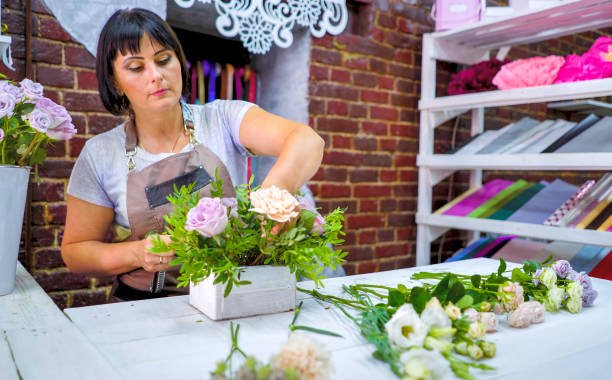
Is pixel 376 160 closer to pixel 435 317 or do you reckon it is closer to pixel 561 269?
pixel 561 269

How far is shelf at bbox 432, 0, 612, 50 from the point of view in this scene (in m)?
2.20

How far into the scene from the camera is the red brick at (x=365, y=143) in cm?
269

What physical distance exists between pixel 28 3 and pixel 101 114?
449 mm

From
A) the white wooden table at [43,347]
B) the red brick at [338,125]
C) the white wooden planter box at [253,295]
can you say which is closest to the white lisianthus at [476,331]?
the white wooden planter box at [253,295]

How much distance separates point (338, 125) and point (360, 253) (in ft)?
2.23

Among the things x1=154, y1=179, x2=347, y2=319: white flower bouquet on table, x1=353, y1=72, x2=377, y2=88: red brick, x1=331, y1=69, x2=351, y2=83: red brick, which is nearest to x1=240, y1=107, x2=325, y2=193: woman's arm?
x1=154, y1=179, x2=347, y2=319: white flower bouquet on table

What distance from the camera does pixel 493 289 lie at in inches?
38.9

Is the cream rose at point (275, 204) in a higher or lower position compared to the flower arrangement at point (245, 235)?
higher

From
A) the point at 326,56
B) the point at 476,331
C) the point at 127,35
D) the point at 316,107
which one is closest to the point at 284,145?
the point at 127,35

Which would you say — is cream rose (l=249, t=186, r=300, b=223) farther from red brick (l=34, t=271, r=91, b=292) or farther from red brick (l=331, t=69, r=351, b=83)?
red brick (l=331, t=69, r=351, b=83)

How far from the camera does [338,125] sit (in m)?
2.61

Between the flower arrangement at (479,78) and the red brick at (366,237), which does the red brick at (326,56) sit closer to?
the flower arrangement at (479,78)

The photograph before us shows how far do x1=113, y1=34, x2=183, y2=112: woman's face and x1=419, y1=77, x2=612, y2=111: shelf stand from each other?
1.55m

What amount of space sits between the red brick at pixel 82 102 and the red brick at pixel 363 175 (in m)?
1.25
